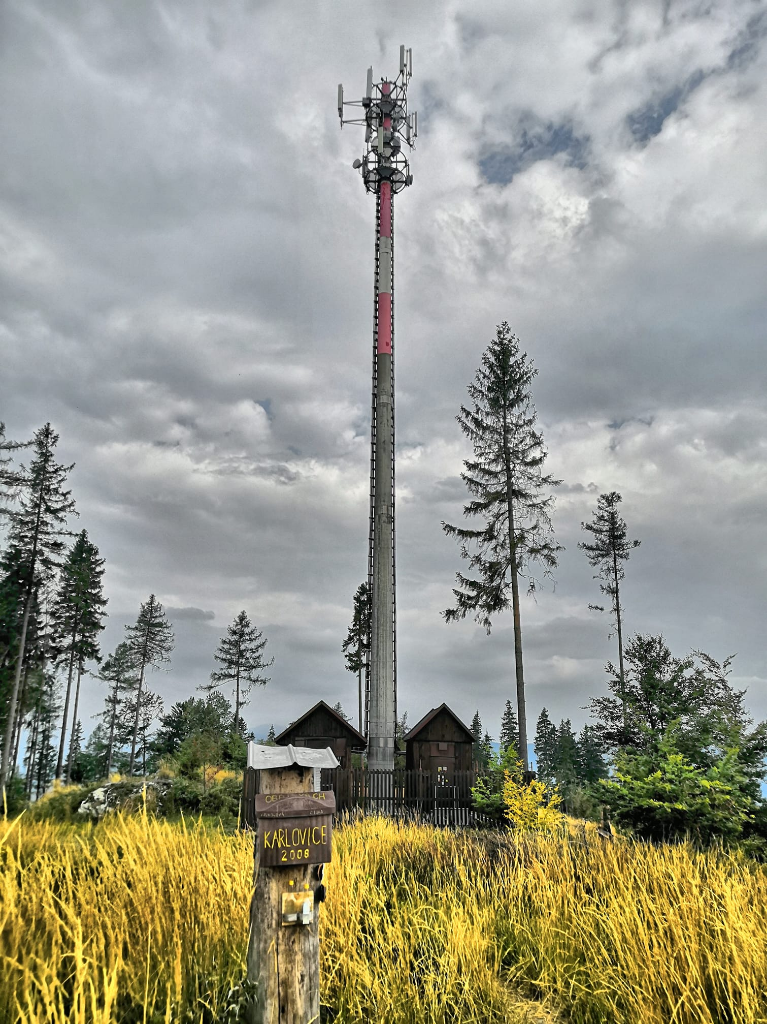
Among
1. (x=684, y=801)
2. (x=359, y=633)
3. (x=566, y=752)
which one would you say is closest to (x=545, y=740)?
(x=566, y=752)

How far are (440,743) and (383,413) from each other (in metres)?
13.1

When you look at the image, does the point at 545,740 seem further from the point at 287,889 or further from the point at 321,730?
the point at 287,889

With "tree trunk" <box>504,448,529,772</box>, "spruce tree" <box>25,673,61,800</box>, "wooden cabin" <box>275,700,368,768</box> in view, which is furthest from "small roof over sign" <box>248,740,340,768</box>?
"spruce tree" <box>25,673,61,800</box>

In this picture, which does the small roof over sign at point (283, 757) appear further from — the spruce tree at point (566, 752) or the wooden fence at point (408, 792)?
the spruce tree at point (566, 752)

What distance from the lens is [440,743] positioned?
23.8 meters

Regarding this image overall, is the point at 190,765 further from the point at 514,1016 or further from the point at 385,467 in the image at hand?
the point at 514,1016

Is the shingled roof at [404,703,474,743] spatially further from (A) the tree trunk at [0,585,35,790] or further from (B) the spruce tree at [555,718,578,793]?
(B) the spruce tree at [555,718,578,793]

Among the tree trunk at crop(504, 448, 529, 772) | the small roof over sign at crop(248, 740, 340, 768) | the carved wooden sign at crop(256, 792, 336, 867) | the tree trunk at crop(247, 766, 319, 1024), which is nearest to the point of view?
the tree trunk at crop(247, 766, 319, 1024)

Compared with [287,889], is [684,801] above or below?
below

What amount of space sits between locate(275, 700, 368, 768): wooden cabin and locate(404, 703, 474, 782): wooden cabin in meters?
2.50

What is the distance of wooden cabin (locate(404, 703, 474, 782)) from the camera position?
77.4 ft

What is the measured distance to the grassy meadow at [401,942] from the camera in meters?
3.51

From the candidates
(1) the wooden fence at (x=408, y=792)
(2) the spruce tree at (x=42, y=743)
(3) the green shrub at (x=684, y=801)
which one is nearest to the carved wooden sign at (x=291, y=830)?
(3) the green shrub at (x=684, y=801)

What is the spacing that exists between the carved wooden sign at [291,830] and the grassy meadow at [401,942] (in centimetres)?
73
